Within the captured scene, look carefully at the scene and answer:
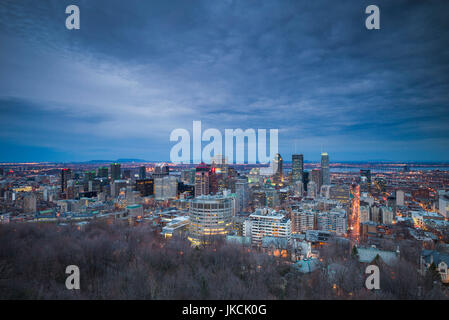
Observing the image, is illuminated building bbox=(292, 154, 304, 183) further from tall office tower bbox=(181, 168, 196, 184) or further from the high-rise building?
tall office tower bbox=(181, 168, 196, 184)

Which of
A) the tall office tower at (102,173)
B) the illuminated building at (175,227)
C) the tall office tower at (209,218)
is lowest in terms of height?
the illuminated building at (175,227)

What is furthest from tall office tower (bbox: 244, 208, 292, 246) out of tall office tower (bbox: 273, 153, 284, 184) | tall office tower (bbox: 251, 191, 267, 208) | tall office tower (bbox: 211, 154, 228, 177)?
tall office tower (bbox: 211, 154, 228, 177)

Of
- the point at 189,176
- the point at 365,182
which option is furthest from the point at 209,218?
the point at 189,176

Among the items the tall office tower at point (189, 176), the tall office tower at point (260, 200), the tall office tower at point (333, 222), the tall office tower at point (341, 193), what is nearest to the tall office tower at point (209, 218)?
the tall office tower at point (333, 222)

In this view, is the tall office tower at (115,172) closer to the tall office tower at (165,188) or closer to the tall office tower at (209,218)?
the tall office tower at (165,188)

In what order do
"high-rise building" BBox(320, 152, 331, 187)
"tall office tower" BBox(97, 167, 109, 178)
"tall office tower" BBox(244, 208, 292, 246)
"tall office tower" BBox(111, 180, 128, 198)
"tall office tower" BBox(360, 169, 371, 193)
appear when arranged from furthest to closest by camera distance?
"high-rise building" BBox(320, 152, 331, 187) < "tall office tower" BBox(97, 167, 109, 178) < "tall office tower" BBox(360, 169, 371, 193) < "tall office tower" BBox(111, 180, 128, 198) < "tall office tower" BBox(244, 208, 292, 246)
